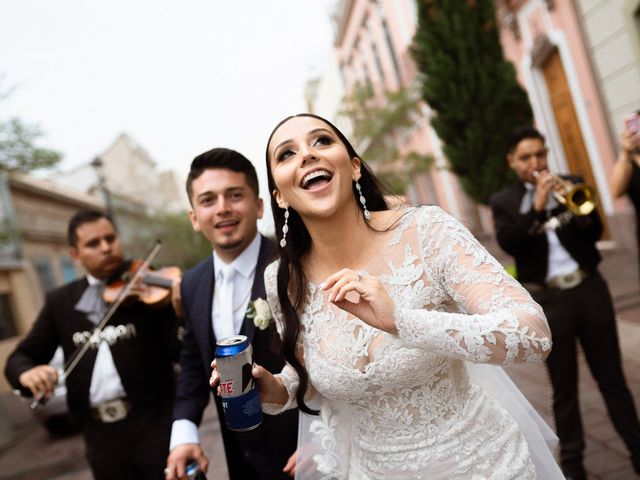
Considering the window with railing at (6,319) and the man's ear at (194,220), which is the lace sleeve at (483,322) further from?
the window with railing at (6,319)

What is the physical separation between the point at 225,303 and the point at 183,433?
627mm

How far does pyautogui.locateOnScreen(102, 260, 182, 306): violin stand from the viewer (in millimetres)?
3609

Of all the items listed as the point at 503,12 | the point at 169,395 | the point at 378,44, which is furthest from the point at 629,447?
the point at 378,44

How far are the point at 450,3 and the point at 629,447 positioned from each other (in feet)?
30.1

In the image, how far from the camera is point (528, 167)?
3.69 metres

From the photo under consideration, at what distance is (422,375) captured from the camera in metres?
1.81

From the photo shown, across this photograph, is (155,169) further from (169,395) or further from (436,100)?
(169,395)

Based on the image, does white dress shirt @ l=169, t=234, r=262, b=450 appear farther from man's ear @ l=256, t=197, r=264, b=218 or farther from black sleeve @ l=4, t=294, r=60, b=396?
black sleeve @ l=4, t=294, r=60, b=396

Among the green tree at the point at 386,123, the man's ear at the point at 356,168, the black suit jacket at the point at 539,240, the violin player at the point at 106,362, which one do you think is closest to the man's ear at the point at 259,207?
the man's ear at the point at 356,168

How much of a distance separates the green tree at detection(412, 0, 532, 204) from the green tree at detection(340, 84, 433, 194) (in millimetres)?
4972

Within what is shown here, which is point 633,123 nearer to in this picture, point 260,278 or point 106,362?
point 260,278

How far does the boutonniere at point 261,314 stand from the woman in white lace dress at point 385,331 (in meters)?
0.21

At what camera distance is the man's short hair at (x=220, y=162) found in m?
2.75

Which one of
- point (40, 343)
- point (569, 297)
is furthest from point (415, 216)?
point (40, 343)
